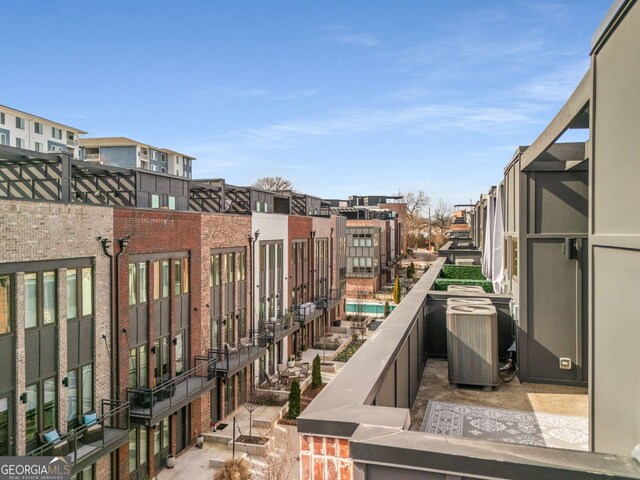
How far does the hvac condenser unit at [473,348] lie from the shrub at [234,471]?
1069 centimetres

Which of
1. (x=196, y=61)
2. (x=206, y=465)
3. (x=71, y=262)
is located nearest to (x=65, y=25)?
(x=196, y=61)

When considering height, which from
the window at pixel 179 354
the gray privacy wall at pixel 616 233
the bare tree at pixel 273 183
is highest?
the bare tree at pixel 273 183

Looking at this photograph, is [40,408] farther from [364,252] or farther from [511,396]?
[364,252]

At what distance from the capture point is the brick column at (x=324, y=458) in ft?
9.34

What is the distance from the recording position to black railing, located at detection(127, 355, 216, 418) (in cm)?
1524

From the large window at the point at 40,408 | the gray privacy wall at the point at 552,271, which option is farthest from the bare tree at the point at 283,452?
the gray privacy wall at the point at 552,271

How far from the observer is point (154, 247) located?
16.6 meters

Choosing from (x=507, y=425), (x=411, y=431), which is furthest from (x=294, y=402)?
(x=411, y=431)

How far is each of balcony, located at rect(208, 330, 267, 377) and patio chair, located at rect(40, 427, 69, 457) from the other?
7.94 metres

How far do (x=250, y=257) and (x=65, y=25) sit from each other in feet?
41.9

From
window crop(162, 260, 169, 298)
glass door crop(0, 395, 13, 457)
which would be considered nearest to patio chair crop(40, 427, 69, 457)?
glass door crop(0, 395, 13, 457)

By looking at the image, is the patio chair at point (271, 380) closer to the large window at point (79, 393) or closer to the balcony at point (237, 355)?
the balcony at point (237, 355)

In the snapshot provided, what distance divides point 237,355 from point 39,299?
11050 millimetres

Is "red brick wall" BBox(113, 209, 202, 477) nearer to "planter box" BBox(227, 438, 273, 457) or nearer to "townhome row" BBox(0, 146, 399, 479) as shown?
"townhome row" BBox(0, 146, 399, 479)
